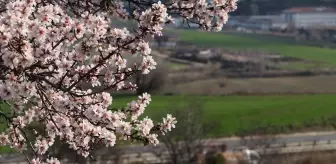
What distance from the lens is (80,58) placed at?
533 centimetres

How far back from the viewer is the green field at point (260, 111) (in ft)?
115

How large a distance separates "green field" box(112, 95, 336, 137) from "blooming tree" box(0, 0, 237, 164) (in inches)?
1053

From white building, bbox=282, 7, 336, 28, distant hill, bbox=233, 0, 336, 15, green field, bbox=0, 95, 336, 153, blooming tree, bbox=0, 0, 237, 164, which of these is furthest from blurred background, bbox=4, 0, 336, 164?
distant hill, bbox=233, 0, 336, 15

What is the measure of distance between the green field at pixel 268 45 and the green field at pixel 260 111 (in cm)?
1565

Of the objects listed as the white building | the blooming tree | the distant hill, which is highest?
the distant hill

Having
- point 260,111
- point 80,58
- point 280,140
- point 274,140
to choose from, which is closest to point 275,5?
point 260,111

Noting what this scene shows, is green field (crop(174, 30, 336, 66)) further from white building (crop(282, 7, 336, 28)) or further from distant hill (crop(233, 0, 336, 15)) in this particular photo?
distant hill (crop(233, 0, 336, 15))

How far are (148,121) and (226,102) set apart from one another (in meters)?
34.6

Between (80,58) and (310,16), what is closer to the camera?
(80,58)

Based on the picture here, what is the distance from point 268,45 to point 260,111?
33047 mm

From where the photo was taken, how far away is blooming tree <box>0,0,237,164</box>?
14.7 feet

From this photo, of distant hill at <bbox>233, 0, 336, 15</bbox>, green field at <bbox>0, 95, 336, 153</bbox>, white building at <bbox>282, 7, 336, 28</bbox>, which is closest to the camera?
green field at <bbox>0, 95, 336, 153</bbox>

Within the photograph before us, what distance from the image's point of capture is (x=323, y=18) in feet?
340

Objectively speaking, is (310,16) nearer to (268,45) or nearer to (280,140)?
(268,45)
